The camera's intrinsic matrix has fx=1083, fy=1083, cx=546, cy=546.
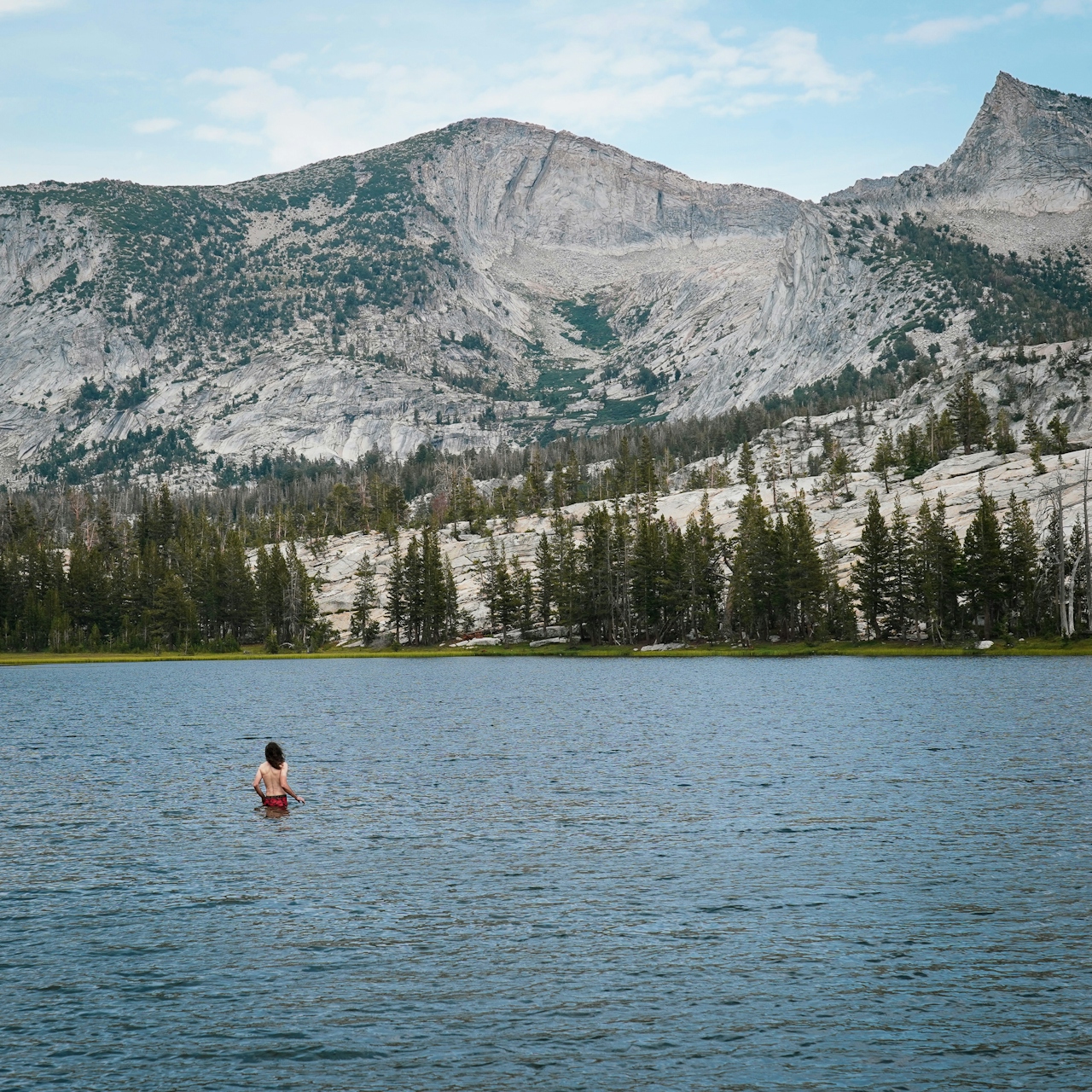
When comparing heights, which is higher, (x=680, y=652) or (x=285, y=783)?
(x=285, y=783)

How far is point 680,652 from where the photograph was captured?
16912 cm

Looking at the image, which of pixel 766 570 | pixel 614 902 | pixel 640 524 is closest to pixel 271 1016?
pixel 614 902

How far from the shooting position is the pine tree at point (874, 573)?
161 m

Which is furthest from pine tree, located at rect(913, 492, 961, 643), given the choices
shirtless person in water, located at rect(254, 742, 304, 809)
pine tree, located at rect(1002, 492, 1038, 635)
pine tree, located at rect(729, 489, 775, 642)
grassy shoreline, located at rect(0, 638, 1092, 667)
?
shirtless person in water, located at rect(254, 742, 304, 809)

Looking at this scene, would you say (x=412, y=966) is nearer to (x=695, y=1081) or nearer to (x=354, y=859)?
(x=695, y=1081)

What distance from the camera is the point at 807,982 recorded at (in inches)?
1041

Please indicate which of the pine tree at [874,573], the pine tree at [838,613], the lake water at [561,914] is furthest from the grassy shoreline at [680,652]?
the lake water at [561,914]

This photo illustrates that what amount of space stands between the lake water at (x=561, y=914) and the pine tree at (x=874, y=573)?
91.1 metres

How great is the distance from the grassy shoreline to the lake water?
70889 mm

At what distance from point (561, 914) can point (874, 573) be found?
13829 centimetres

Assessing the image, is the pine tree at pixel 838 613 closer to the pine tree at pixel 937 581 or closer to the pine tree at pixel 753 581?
the pine tree at pixel 753 581

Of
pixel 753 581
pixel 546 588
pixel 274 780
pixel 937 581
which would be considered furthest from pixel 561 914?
pixel 546 588

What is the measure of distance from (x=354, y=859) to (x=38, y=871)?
36.6 feet

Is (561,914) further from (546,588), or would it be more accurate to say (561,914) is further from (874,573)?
(546,588)
